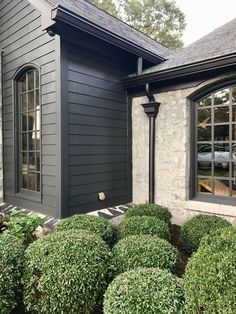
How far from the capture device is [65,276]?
2076 mm

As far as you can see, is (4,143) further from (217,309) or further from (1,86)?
(217,309)

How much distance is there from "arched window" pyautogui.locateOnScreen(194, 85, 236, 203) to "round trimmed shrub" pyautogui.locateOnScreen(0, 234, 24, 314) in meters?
3.35

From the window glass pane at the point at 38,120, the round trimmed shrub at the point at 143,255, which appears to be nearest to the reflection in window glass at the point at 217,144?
the round trimmed shrub at the point at 143,255

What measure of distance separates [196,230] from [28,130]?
357 centimetres

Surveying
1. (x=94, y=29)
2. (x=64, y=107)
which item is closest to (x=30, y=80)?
(x=64, y=107)

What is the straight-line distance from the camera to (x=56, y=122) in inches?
162

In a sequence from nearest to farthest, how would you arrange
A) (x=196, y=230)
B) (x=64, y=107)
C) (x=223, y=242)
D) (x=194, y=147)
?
(x=223, y=242) < (x=196, y=230) < (x=64, y=107) < (x=194, y=147)

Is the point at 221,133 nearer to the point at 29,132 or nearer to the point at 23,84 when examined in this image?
the point at 29,132

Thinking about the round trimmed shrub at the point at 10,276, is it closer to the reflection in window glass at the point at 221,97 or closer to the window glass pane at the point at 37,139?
the window glass pane at the point at 37,139

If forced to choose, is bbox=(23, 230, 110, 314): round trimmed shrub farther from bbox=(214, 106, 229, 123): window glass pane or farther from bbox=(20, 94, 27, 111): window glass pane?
bbox=(20, 94, 27, 111): window glass pane

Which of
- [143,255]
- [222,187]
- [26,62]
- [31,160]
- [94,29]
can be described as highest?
[94,29]

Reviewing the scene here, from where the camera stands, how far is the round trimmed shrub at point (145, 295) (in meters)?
1.80

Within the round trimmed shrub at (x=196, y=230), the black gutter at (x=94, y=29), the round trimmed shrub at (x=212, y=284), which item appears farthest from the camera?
the black gutter at (x=94, y=29)

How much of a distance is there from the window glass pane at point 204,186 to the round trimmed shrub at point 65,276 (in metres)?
2.84
